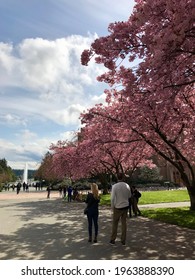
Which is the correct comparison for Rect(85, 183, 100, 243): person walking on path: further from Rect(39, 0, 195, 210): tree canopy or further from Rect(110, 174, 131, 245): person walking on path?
Rect(39, 0, 195, 210): tree canopy

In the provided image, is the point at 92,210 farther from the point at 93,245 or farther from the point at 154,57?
the point at 154,57


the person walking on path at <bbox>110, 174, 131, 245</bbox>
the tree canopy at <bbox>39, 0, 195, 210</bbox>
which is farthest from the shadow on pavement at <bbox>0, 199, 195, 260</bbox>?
the tree canopy at <bbox>39, 0, 195, 210</bbox>

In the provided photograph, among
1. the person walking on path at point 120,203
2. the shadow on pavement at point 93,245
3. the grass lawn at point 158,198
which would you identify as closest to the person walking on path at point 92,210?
the shadow on pavement at point 93,245

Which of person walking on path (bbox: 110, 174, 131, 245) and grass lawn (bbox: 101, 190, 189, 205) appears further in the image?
grass lawn (bbox: 101, 190, 189, 205)

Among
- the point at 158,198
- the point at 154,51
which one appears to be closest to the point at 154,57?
the point at 154,51

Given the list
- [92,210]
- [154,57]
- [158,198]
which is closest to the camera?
[154,57]

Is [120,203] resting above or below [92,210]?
above

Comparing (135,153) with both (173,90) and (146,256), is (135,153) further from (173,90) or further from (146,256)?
(146,256)

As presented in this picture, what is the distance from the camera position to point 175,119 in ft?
53.6

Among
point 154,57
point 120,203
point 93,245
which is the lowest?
point 93,245

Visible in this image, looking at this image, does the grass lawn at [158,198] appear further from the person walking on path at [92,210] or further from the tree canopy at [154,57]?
the person walking on path at [92,210]

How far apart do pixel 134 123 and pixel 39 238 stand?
24.0 ft

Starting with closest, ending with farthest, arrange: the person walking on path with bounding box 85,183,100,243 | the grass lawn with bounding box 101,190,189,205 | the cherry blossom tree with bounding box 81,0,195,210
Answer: the cherry blossom tree with bounding box 81,0,195,210, the person walking on path with bounding box 85,183,100,243, the grass lawn with bounding box 101,190,189,205

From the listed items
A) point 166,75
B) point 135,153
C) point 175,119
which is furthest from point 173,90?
point 135,153
